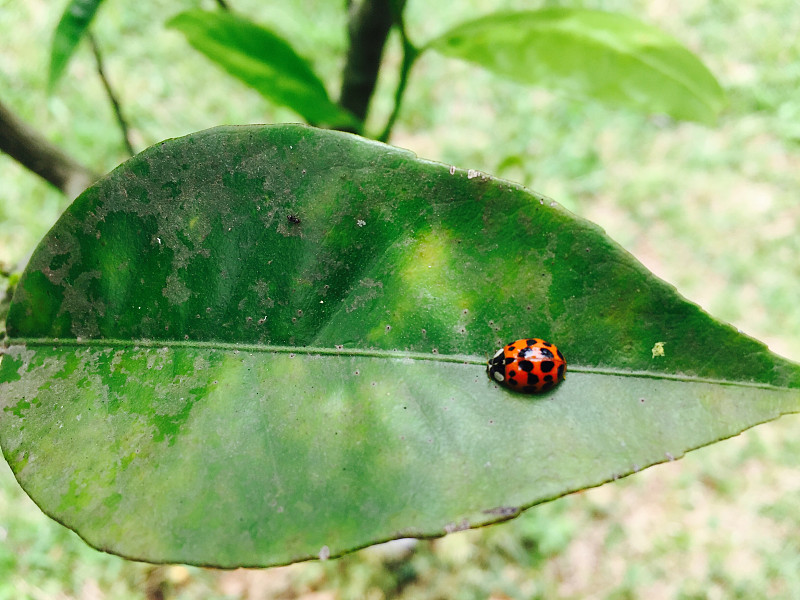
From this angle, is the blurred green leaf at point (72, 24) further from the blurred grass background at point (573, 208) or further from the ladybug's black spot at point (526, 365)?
the blurred grass background at point (573, 208)

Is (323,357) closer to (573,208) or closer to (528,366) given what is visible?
(528,366)

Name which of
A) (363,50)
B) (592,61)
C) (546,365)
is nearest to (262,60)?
(363,50)

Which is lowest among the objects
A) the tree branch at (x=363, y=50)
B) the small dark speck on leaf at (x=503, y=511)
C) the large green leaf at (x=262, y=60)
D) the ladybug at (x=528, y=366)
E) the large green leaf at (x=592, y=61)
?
the small dark speck on leaf at (x=503, y=511)

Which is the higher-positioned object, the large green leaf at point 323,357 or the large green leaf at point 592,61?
the large green leaf at point 592,61

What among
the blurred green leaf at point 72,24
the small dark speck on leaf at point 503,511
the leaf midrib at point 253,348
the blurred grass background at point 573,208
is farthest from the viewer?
the blurred grass background at point 573,208

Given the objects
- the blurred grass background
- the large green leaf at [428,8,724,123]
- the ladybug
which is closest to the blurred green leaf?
the large green leaf at [428,8,724,123]

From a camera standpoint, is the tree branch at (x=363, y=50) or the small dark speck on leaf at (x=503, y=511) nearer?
the small dark speck on leaf at (x=503, y=511)

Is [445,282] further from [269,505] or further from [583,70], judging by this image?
[583,70]

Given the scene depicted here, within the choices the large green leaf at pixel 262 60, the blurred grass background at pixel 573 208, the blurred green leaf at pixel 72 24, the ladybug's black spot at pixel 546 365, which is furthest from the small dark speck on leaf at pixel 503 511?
the blurred grass background at pixel 573 208
